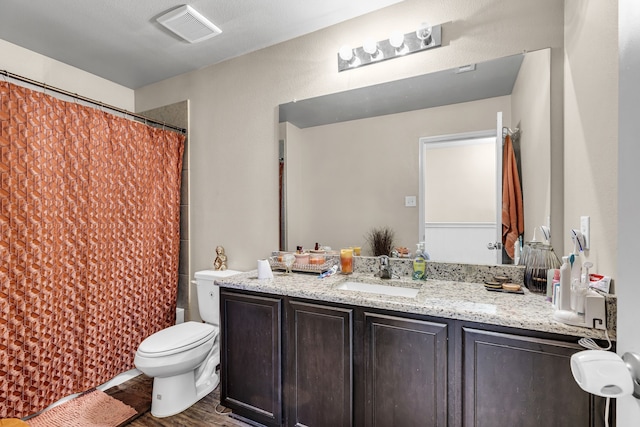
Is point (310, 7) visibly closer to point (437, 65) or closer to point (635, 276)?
point (437, 65)

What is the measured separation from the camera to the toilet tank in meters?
2.25

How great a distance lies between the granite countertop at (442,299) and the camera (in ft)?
3.57

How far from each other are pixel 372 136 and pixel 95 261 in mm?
2078

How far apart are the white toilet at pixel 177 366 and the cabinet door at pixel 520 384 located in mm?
1550

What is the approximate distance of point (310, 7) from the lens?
1.85 m

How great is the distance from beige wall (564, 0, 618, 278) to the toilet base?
2.29m

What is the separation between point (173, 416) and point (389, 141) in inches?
86.4

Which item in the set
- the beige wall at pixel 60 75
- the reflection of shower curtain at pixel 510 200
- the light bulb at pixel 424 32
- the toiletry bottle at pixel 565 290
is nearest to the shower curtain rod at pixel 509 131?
the reflection of shower curtain at pixel 510 200

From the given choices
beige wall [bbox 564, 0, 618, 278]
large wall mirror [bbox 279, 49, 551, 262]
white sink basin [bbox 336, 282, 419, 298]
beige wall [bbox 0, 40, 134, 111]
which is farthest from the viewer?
beige wall [bbox 0, 40, 134, 111]

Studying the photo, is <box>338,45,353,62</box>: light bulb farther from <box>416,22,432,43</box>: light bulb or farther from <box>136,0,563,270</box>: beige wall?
<box>416,22,432,43</box>: light bulb

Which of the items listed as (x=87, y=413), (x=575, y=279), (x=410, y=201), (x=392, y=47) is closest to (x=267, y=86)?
(x=392, y=47)

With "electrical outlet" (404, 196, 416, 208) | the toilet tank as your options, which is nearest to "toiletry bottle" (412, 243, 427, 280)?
"electrical outlet" (404, 196, 416, 208)

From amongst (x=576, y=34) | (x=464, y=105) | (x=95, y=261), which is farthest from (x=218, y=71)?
(x=576, y=34)

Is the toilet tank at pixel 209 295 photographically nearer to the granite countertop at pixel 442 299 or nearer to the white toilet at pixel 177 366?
the white toilet at pixel 177 366
